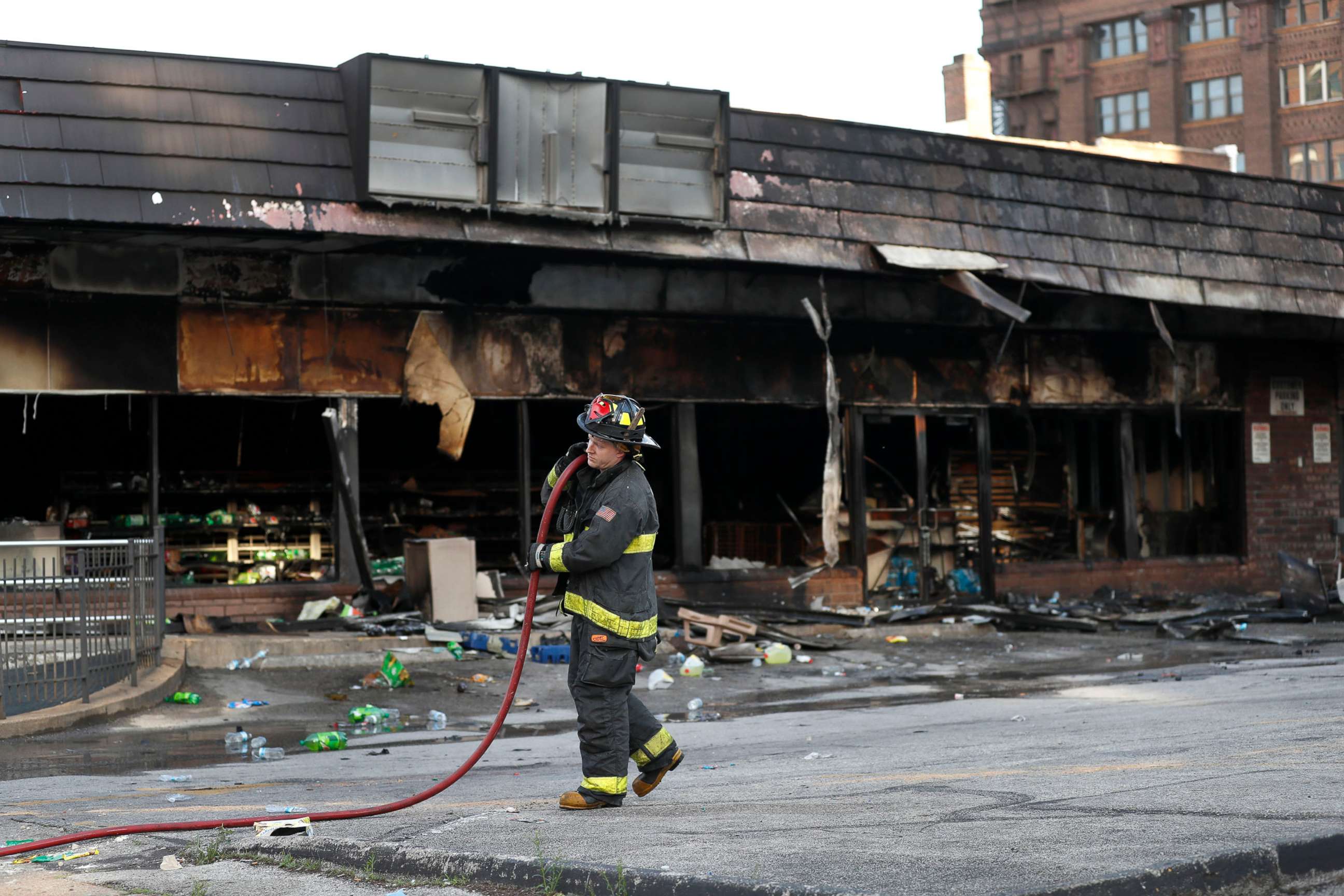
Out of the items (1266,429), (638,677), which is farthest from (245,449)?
(1266,429)

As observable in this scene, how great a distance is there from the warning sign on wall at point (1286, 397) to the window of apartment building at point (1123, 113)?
4951 centimetres

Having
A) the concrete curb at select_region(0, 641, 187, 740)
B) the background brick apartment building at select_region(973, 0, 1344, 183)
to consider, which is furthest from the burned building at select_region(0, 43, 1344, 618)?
the background brick apartment building at select_region(973, 0, 1344, 183)

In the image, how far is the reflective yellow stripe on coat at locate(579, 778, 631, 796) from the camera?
6258mm

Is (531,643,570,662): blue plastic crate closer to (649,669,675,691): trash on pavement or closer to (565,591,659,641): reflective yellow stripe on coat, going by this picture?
(649,669,675,691): trash on pavement

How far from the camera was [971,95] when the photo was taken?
33219 mm

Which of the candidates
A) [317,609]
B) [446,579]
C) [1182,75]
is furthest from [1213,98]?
[317,609]

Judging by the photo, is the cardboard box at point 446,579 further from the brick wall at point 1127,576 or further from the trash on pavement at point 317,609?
the brick wall at point 1127,576

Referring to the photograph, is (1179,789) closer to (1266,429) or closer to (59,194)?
(59,194)

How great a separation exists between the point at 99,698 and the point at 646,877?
7.31 meters

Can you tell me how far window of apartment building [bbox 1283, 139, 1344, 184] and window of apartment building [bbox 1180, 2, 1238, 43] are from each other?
599cm

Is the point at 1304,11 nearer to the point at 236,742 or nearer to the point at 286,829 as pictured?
the point at 236,742

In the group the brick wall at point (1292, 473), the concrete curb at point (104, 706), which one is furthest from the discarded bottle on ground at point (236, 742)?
the brick wall at point (1292, 473)

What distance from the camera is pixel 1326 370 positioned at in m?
21.9

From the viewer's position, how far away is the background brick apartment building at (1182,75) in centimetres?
6359
